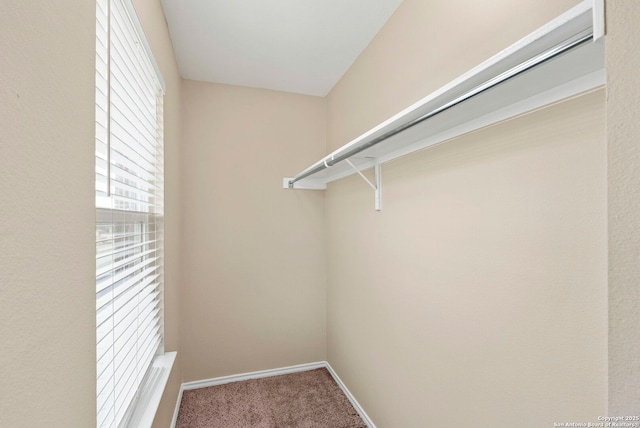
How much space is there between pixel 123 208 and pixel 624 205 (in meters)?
1.30

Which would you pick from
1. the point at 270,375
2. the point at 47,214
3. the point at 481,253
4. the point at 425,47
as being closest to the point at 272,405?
the point at 270,375

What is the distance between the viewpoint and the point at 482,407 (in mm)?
1025

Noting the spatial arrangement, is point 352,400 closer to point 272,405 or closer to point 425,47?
point 272,405

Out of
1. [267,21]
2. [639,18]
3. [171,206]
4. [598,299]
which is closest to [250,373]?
[171,206]

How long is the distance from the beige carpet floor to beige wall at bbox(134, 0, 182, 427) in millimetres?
190

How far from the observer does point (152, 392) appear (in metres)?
1.27

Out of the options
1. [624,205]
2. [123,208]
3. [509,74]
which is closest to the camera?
[624,205]

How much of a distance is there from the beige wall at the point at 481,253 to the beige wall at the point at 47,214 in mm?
1144

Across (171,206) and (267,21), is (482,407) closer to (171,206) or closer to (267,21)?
(171,206)

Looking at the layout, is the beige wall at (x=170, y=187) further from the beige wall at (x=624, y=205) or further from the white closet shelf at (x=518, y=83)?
the beige wall at (x=624, y=205)

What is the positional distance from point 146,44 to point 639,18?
1.44m

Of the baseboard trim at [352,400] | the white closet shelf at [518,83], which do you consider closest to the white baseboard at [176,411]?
the baseboard trim at [352,400]

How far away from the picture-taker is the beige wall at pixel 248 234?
2.22 meters

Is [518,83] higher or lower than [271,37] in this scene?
lower
